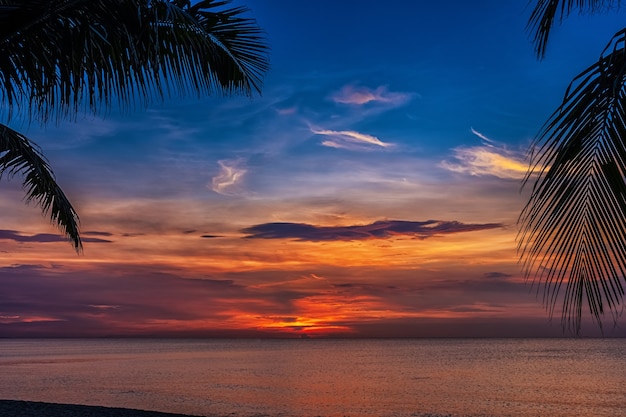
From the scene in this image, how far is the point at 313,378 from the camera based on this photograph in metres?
46.8

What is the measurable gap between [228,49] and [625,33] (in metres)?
4.05

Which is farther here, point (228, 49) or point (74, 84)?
point (228, 49)

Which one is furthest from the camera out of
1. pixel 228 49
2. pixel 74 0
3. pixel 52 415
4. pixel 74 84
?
pixel 52 415

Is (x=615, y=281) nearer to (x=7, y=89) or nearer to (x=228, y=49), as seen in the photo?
(x=228, y=49)

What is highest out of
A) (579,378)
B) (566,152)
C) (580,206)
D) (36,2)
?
(36,2)

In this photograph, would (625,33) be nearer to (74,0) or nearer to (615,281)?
(615,281)

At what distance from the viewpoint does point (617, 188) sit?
3355 mm

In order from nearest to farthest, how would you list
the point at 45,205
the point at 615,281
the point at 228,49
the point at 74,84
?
the point at 615,281, the point at 74,84, the point at 228,49, the point at 45,205

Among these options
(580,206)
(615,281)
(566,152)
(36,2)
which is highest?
(36,2)

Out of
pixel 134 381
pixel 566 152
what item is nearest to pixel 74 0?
pixel 566 152

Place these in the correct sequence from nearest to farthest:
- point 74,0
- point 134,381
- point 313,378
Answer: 1. point 74,0
2. point 134,381
3. point 313,378

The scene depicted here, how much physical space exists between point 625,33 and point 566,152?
0.86 meters

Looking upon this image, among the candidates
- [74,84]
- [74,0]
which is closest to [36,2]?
[74,0]

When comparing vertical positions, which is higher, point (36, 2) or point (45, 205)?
point (36, 2)
